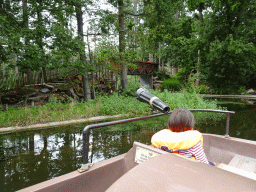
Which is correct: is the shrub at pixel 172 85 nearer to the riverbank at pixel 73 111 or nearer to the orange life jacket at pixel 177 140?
the riverbank at pixel 73 111

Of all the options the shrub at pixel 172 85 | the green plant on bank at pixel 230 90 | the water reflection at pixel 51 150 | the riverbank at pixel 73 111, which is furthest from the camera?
the shrub at pixel 172 85

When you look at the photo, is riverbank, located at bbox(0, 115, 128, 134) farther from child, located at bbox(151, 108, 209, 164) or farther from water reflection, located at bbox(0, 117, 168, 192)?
child, located at bbox(151, 108, 209, 164)

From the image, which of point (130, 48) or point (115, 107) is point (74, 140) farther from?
point (130, 48)

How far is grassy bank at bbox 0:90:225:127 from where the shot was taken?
730 cm

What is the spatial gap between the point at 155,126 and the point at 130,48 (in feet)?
19.8

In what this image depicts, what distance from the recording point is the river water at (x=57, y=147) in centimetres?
360

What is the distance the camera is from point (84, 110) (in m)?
8.86

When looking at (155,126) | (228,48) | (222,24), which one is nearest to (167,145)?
(155,126)

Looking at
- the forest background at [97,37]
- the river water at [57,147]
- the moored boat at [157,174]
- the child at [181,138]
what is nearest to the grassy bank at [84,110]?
the river water at [57,147]

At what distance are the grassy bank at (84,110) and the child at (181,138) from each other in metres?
6.85

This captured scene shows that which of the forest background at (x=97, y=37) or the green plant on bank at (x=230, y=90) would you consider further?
the green plant on bank at (x=230, y=90)

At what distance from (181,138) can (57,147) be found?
435cm

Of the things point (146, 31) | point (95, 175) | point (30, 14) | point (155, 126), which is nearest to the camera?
point (95, 175)

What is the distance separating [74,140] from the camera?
18.4ft
